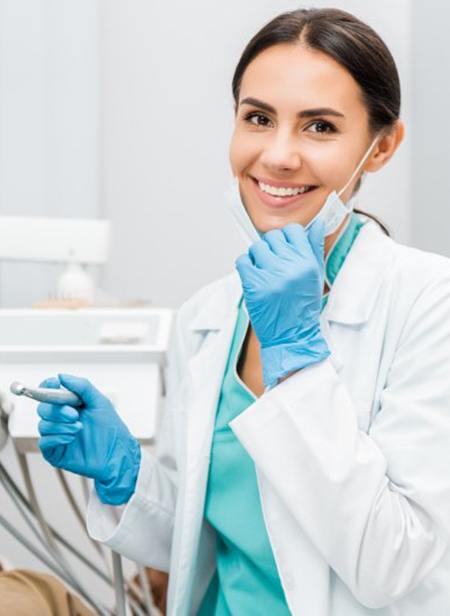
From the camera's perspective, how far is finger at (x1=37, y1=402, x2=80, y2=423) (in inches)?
39.4

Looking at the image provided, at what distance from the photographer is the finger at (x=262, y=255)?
0.94m

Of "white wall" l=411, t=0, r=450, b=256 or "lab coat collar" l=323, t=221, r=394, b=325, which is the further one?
"white wall" l=411, t=0, r=450, b=256

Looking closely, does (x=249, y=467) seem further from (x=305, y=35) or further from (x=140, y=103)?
(x=140, y=103)

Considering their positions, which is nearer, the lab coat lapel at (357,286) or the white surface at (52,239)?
the lab coat lapel at (357,286)

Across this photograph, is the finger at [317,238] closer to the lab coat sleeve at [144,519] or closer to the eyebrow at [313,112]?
the eyebrow at [313,112]

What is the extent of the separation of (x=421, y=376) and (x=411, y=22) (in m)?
1.44

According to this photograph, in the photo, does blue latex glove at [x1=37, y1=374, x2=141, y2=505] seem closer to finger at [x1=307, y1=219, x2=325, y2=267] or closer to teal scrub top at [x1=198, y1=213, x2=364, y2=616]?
teal scrub top at [x1=198, y1=213, x2=364, y2=616]

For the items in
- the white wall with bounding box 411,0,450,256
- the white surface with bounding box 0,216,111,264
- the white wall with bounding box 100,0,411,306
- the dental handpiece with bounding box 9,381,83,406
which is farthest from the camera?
the white wall with bounding box 100,0,411,306

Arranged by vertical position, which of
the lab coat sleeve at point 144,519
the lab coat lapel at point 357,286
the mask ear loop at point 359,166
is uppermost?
the mask ear loop at point 359,166

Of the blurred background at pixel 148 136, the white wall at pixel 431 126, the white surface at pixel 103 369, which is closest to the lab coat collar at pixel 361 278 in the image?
the white surface at pixel 103 369

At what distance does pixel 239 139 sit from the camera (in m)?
1.07

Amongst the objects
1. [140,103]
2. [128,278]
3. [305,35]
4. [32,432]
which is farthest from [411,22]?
[32,432]

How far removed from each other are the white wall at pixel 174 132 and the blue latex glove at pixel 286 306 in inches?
45.4

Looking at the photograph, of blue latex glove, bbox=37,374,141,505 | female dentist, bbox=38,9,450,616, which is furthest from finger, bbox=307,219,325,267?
blue latex glove, bbox=37,374,141,505
